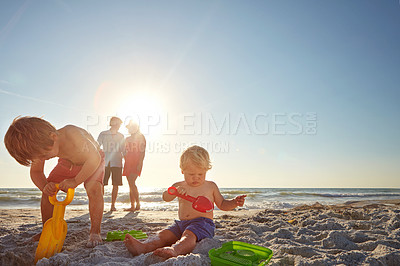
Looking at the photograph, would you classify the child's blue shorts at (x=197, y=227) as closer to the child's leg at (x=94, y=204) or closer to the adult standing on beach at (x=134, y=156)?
the child's leg at (x=94, y=204)

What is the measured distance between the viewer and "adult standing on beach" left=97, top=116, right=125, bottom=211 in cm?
550

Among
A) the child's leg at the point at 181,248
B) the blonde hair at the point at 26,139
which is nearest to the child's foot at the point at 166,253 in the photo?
the child's leg at the point at 181,248

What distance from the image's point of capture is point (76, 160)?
Result: 90.7 inches

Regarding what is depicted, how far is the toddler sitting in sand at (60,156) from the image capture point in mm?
1847

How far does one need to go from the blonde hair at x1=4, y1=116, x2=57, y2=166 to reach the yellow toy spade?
→ 0.32 m

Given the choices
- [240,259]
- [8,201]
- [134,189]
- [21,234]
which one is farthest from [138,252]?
[8,201]

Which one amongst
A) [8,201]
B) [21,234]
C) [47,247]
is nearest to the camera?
[47,247]

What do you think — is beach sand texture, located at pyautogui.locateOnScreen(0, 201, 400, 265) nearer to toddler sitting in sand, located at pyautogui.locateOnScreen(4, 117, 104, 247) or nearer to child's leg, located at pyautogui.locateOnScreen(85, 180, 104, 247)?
child's leg, located at pyautogui.locateOnScreen(85, 180, 104, 247)

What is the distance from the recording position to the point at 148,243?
1923mm

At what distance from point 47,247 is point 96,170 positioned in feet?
2.36

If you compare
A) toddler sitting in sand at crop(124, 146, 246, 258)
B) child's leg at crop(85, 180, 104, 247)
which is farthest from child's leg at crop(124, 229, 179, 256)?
child's leg at crop(85, 180, 104, 247)

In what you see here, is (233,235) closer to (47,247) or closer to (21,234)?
(47,247)

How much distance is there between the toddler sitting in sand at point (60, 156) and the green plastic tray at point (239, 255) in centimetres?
112

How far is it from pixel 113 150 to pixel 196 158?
3.82 metres
